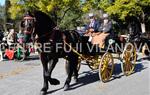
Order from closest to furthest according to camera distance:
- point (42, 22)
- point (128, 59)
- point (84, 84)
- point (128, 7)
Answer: point (42, 22) < point (84, 84) < point (128, 59) < point (128, 7)

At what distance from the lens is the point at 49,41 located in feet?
30.2

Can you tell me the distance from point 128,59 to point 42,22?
375 centimetres

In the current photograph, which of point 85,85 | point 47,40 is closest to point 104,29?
point 85,85

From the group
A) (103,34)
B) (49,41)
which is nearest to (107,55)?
(103,34)

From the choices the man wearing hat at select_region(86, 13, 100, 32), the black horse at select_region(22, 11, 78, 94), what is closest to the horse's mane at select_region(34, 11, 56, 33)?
the black horse at select_region(22, 11, 78, 94)

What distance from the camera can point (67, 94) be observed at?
924 centimetres

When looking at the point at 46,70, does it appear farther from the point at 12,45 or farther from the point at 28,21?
the point at 12,45

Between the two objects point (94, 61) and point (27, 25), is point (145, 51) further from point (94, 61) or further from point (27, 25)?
point (27, 25)

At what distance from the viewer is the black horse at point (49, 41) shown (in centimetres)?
891

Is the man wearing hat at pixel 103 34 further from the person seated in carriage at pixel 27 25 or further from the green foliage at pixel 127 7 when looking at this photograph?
the green foliage at pixel 127 7

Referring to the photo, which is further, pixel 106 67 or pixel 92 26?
pixel 92 26

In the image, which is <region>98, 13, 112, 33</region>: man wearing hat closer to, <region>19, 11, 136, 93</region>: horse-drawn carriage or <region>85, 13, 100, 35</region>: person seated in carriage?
<region>85, 13, 100, 35</region>: person seated in carriage

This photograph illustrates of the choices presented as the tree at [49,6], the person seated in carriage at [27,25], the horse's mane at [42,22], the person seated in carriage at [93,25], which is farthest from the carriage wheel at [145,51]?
the tree at [49,6]

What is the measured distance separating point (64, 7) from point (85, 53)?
76.2 ft
